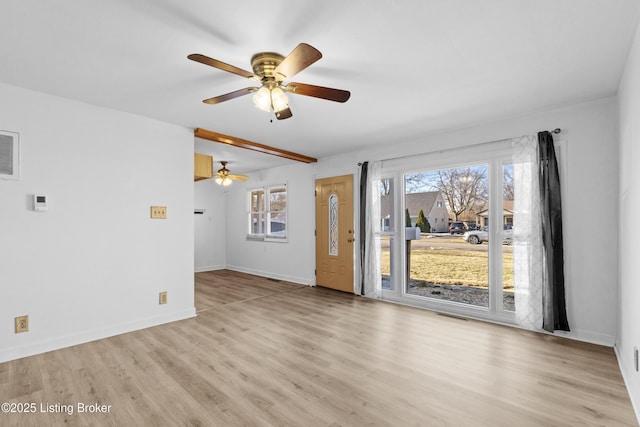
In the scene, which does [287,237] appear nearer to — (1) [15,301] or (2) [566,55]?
(1) [15,301]

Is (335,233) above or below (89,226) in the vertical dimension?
below

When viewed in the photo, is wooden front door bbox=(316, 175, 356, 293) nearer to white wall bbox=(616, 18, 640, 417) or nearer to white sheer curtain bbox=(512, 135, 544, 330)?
white sheer curtain bbox=(512, 135, 544, 330)

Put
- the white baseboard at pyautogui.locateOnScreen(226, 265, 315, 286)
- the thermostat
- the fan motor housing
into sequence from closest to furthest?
the fan motor housing < the thermostat < the white baseboard at pyautogui.locateOnScreen(226, 265, 315, 286)

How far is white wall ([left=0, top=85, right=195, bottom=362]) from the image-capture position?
2.77 metres

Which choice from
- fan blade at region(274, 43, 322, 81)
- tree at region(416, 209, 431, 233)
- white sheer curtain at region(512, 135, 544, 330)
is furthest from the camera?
tree at region(416, 209, 431, 233)

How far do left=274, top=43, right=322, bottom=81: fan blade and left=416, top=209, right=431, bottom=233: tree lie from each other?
3.36 m

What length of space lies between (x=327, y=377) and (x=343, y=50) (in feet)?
8.20

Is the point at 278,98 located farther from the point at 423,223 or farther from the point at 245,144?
the point at 423,223

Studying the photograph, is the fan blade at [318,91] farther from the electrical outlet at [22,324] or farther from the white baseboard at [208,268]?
the white baseboard at [208,268]

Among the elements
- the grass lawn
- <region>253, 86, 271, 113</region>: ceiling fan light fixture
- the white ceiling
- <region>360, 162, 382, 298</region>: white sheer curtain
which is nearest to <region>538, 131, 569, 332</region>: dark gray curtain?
the white ceiling

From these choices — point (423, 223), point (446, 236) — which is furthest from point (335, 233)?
point (446, 236)

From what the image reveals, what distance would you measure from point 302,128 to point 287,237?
2941 mm

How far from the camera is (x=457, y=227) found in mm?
4504

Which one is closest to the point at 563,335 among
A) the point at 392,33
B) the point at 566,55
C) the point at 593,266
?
the point at 593,266
